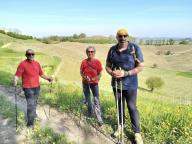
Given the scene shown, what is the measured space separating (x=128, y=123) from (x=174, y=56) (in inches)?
4020

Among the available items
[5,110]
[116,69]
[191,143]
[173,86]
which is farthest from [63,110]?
[173,86]

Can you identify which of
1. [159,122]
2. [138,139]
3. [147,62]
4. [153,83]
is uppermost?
[159,122]

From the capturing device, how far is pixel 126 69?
6.80m

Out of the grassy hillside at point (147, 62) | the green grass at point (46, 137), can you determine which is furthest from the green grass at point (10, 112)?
the grassy hillside at point (147, 62)

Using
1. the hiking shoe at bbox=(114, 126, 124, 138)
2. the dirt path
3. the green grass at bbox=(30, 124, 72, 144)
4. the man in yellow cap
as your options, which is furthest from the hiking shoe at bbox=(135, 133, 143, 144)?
the green grass at bbox=(30, 124, 72, 144)

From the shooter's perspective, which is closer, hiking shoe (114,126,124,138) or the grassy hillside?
hiking shoe (114,126,124,138)

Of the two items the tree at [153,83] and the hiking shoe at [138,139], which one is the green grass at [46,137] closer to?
the hiking shoe at [138,139]

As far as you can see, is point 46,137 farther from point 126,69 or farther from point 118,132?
point 126,69

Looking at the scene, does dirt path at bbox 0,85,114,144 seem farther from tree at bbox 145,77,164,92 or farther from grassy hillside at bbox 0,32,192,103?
tree at bbox 145,77,164,92

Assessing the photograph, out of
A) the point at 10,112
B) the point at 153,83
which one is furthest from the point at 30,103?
the point at 153,83

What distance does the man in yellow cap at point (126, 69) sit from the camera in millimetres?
6723

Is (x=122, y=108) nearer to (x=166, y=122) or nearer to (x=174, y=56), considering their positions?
(x=166, y=122)

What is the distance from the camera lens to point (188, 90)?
51188 mm

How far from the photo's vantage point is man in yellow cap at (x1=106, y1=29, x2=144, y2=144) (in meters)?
6.72
